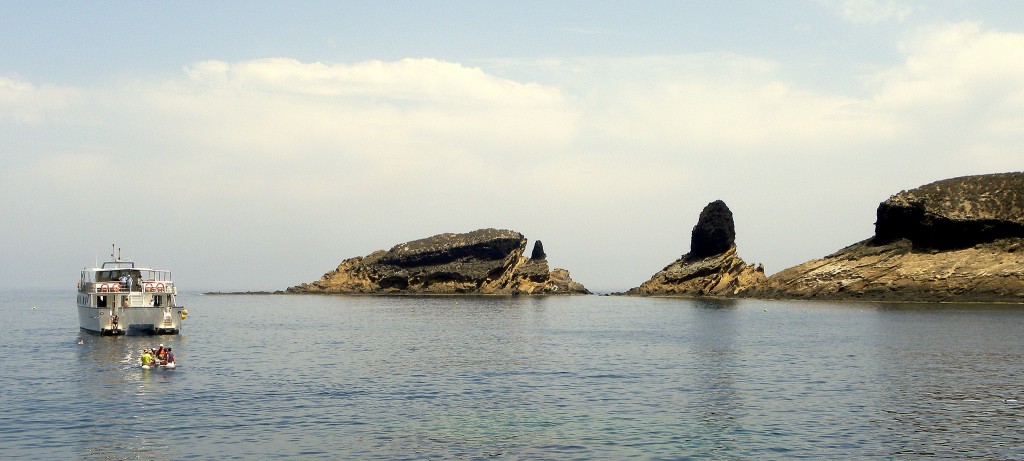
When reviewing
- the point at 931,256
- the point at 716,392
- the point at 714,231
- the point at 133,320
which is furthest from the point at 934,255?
the point at 133,320

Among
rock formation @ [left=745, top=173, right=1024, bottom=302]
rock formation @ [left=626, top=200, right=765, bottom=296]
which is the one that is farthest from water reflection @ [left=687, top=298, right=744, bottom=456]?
rock formation @ [left=626, top=200, right=765, bottom=296]

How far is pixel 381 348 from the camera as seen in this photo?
7338 cm

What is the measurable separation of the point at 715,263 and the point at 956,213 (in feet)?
148

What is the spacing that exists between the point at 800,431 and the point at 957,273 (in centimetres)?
11646

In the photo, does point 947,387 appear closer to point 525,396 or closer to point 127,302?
point 525,396

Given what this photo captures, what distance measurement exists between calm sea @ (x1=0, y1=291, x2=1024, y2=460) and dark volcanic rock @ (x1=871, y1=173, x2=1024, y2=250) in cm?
5980

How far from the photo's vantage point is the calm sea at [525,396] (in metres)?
32.6

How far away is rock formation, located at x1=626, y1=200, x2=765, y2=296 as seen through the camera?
17350 cm

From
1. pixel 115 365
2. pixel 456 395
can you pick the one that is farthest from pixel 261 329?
pixel 456 395

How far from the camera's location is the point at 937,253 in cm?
14250

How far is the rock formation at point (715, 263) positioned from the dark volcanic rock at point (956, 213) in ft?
85.6

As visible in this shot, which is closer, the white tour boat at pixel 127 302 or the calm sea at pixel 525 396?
the calm sea at pixel 525 396

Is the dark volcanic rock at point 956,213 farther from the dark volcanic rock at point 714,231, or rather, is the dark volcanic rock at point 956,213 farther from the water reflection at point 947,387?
the water reflection at point 947,387

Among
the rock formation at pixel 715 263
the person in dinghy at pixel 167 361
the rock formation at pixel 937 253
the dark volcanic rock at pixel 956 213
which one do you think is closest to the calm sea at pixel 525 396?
the person in dinghy at pixel 167 361
